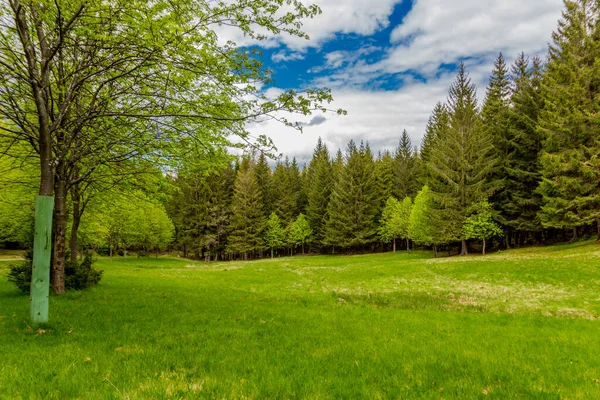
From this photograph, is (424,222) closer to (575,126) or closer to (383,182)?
(575,126)

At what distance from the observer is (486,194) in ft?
132

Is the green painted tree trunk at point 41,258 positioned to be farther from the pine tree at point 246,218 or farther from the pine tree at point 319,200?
the pine tree at point 319,200

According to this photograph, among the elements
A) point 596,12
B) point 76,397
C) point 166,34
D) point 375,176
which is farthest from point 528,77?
point 76,397

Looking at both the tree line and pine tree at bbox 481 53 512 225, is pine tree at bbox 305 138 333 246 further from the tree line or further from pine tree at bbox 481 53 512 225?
pine tree at bbox 481 53 512 225

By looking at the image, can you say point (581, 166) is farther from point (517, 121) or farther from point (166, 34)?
point (166, 34)

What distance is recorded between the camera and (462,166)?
4106 centimetres

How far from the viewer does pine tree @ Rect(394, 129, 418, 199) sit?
217ft

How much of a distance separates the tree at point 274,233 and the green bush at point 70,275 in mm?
47995

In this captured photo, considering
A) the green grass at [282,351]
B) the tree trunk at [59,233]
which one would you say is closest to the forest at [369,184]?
the tree trunk at [59,233]

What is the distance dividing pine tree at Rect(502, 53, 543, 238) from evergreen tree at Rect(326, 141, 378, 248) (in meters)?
23.5

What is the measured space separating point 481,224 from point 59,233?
42343mm

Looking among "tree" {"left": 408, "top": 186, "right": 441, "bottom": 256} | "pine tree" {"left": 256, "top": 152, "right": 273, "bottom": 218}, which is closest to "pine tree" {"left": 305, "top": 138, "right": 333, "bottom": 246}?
"pine tree" {"left": 256, "top": 152, "right": 273, "bottom": 218}

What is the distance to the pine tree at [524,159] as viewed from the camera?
39469 mm

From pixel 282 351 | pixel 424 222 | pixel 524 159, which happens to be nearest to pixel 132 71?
pixel 282 351
